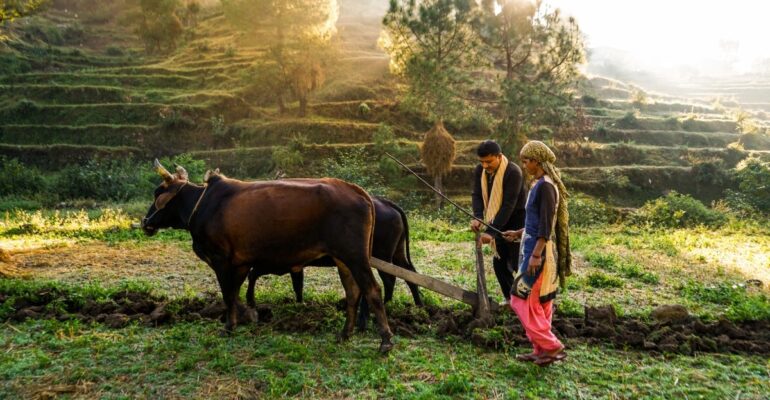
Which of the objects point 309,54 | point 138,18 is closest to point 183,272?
point 309,54

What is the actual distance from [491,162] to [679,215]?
14.4 meters

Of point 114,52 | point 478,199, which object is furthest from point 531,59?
point 114,52

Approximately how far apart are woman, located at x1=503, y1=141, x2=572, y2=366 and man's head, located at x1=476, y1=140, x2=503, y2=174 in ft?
2.66

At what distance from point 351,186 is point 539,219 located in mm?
2109

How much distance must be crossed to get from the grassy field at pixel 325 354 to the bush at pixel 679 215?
9.69 meters

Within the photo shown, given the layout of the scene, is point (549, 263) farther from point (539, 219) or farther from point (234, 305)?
point (234, 305)

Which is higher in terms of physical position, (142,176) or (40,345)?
(40,345)

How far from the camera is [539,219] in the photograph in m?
4.49

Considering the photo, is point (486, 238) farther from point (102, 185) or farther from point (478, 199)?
point (102, 185)

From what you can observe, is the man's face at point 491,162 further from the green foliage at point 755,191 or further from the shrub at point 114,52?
the shrub at point 114,52

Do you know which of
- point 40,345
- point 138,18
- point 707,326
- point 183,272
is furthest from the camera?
point 138,18

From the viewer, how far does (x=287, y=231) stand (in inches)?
206

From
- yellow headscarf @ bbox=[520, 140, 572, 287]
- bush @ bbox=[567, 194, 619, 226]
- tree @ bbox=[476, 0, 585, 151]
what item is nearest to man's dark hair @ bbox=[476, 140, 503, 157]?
yellow headscarf @ bbox=[520, 140, 572, 287]

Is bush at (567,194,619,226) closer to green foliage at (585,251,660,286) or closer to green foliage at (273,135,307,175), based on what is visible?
green foliage at (585,251,660,286)
